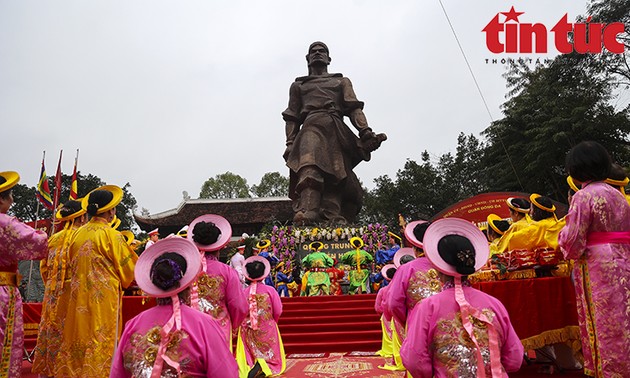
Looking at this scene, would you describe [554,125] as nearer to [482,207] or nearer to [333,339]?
[482,207]

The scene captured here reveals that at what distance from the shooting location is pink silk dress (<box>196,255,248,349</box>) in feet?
13.7

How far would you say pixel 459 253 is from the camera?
2.41 m

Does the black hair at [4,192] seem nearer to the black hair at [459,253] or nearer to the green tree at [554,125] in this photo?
the black hair at [459,253]

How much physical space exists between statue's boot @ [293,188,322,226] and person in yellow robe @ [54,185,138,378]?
33.7 feet

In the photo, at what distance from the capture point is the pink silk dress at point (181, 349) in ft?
7.50

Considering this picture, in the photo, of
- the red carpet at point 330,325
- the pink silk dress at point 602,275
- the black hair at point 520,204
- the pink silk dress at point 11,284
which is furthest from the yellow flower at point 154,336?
the red carpet at point 330,325

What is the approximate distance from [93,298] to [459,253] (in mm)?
3173

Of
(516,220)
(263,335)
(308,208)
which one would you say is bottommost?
(263,335)

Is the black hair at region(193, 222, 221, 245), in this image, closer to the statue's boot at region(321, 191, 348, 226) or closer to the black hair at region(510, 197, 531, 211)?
the black hair at region(510, 197, 531, 211)

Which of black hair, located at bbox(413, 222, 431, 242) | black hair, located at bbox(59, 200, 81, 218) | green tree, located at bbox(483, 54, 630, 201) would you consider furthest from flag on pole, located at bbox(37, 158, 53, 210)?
green tree, located at bbox(483, 54, 630, 201)

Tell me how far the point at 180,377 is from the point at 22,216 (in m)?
35.0

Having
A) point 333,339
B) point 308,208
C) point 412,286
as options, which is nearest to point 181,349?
point 412,286

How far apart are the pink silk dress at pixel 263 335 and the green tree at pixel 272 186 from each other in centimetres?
3750

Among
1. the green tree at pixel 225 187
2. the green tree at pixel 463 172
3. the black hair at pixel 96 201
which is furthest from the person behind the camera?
the green tree at pixel 225 187
